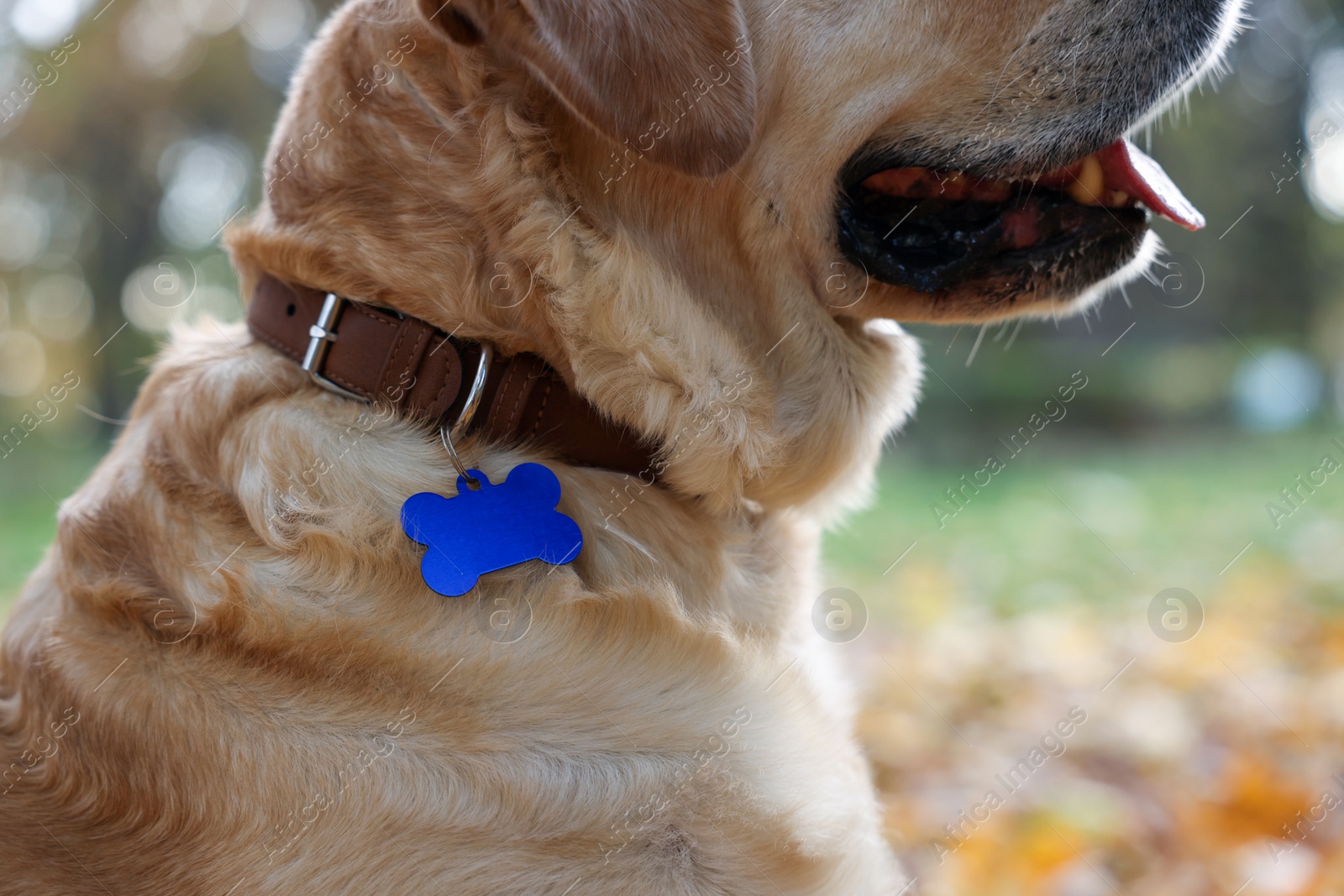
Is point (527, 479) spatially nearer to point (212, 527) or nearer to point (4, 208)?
point (212, 527)

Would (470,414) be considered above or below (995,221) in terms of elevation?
above

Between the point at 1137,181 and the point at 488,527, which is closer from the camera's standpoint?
the point at 488,527

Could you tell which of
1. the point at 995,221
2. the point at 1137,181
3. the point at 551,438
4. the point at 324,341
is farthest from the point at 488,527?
the point at 1137,181

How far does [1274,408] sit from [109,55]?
22.9m

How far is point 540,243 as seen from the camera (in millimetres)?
1955

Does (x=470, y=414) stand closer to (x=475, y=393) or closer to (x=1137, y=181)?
(x=475, y=393)

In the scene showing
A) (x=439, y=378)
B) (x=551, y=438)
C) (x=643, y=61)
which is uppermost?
(x=643, y=61)

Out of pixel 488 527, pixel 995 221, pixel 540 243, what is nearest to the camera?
pixel 488 527

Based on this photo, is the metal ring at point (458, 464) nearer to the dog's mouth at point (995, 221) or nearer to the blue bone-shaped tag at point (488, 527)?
the blue bone-shaped tag at point (488, 527)

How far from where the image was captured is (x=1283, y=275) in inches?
807

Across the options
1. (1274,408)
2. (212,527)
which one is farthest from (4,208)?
(1274,408)

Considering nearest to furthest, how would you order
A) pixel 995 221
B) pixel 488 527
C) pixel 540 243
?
pixel 488 527, pixel 540 243, pixel 995 221

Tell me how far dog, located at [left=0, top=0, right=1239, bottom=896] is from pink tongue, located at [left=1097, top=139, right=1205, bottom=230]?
0.02 metres

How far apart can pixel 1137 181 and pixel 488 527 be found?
5.54ft
